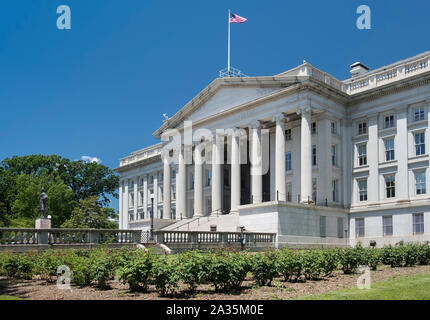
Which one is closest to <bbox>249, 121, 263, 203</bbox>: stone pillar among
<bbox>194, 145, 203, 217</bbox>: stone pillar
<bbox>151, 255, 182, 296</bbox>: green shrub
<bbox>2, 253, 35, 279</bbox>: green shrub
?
<bbox>194, 145, 203, 217</bbox>: stone pillar

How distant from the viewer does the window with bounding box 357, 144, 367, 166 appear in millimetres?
45656

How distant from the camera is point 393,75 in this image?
1720 inches

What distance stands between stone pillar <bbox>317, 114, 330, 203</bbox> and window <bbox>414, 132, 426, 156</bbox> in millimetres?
7638

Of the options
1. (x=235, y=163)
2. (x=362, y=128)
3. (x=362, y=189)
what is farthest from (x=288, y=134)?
(x=362, y=189)

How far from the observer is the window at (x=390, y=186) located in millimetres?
43000

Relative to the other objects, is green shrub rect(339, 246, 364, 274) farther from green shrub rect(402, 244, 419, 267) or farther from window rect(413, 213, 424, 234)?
window rect(413, 213, 424, 234)

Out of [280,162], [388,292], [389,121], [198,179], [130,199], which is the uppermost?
[389,121]

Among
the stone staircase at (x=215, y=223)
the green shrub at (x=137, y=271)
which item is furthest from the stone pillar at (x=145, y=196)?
the green shrub at (x=137, y=271)

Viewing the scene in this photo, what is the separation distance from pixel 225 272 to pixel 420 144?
32.5 metres

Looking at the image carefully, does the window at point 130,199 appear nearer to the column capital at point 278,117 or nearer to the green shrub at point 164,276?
the column capital at point 278,117

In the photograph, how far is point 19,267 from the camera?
715 inches

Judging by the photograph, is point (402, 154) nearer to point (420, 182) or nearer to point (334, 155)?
point (420, 182)

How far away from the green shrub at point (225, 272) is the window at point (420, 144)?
31.4 meters
